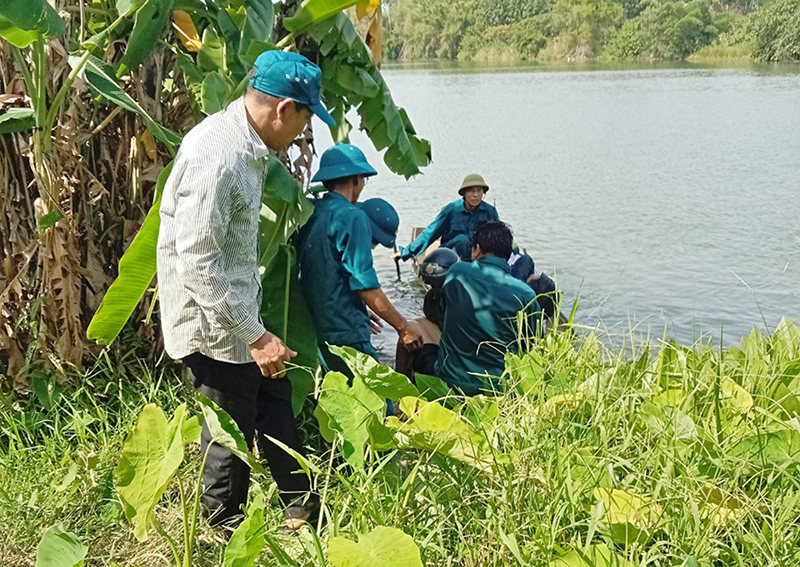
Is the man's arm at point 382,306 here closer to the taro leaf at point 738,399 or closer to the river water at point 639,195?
the river water at point 639,195

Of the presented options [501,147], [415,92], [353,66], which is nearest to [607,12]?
[415,92]

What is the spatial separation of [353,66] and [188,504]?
92.6 inches

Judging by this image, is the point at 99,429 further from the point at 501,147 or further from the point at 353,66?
the point at 501,147

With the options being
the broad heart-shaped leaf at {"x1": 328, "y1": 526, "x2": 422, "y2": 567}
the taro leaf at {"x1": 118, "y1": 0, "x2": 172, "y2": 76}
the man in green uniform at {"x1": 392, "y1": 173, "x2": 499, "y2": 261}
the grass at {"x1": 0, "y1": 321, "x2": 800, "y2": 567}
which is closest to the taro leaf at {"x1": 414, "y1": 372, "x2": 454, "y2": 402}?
the grass at {"x1": 0, "y1": 321, "x2": 800, "y2": 567}

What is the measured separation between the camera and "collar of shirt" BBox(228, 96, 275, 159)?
2.74m

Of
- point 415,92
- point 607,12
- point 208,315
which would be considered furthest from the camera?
point 607,12

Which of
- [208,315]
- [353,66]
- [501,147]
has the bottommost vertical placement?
[501,147]

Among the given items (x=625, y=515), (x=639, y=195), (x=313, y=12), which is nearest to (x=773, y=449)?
(x=625, y=515)

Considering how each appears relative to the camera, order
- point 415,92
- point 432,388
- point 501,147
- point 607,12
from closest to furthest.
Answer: point 432,388 → point 501,147 → point 415,92 → point 607,12

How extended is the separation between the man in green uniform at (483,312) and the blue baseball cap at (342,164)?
78 cm

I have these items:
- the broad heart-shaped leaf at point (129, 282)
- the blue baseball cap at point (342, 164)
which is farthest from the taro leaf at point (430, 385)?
the broad heart-shaped leaf at point (129, 282)

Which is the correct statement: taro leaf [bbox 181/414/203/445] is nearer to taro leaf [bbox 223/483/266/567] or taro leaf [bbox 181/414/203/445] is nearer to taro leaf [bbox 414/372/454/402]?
taro leaf [bbox 223/483/266/567]

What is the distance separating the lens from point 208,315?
8.80 feet

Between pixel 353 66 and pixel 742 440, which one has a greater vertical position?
pixel 353 66
